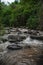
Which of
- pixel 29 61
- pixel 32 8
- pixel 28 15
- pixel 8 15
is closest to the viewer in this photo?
pixel 29 61

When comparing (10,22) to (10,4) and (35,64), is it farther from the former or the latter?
(35,64)

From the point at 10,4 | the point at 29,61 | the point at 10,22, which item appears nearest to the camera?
the point at 29,61

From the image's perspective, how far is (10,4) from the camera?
A: 5634 cm

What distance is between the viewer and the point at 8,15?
173ft

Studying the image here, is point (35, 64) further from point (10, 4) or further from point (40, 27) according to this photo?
point (10, 4)

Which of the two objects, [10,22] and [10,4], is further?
[10,4]

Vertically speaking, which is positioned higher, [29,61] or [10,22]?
[29,61]

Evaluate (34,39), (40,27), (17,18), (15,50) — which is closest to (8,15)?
(17,18)

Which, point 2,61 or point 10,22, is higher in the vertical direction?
point 2,61

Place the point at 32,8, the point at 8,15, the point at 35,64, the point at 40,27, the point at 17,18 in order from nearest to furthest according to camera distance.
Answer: the point at 35,64 → the point at 40,27 → the point at 32,8 → the point at 17,18 → the point at 8,15

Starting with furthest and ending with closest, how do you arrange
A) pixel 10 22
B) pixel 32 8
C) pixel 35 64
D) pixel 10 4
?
1. pixel 10 4
2. pixel 10 22
3. pixel 32 8
4. pixel 35 64

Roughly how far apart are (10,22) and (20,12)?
4546 mm

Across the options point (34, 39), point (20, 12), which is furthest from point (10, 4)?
point (34, 39)

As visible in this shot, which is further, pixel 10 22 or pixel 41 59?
pixel 10 22
